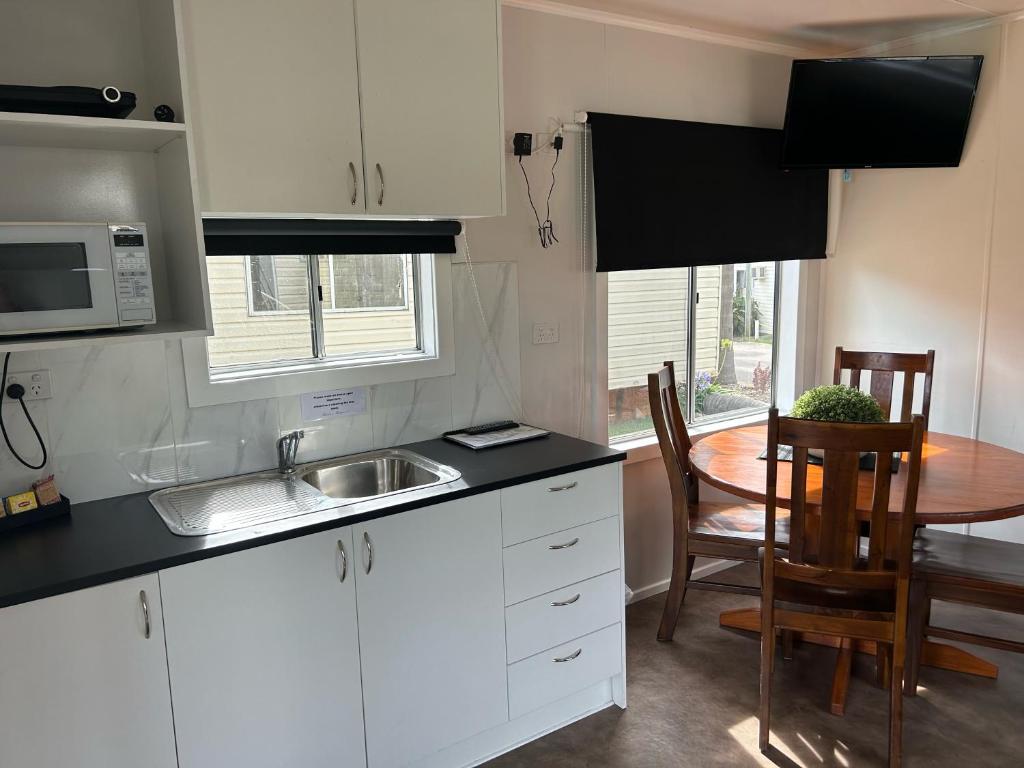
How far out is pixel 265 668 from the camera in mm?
1917

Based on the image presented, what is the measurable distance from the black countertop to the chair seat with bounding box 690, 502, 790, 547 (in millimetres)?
750

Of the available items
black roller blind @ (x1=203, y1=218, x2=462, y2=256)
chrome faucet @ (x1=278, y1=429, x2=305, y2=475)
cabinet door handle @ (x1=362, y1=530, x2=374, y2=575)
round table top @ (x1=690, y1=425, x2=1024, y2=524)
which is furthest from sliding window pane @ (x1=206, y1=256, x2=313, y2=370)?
round table top @ (x1=690, y1=425, x2=1024, y2=524)

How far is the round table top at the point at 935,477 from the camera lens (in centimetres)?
230

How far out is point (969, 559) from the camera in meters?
2.55

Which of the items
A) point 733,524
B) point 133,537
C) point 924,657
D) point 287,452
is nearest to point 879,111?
point 733,524

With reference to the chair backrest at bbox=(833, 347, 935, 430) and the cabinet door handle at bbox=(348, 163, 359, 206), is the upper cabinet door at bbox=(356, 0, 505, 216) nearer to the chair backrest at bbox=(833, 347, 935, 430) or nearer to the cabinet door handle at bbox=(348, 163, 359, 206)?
the cabinet door handle at bbox=(348, 163, 359, 206)

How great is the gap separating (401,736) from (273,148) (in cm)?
163

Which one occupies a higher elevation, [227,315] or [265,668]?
[227,315]

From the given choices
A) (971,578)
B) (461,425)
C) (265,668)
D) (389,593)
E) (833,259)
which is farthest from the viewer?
(833,259)

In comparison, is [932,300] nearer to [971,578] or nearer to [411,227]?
[971,578]

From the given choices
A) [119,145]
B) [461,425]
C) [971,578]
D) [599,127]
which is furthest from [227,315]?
[971,578]

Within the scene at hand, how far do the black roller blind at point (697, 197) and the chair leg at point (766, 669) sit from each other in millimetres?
1437

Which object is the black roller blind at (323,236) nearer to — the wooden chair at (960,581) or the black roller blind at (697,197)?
the black roller blind at (697,197)

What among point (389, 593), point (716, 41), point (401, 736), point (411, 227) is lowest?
point (401, 736)
